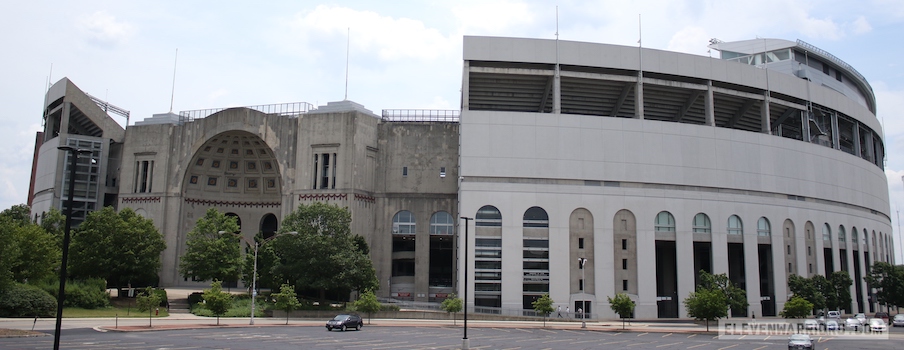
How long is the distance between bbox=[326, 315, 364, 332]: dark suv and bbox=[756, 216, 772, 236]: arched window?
46.8 metres

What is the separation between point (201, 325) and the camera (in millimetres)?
44594

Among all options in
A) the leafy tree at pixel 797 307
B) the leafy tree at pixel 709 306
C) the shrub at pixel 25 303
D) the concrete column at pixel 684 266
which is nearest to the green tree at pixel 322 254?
the shrub at pixel 25 303

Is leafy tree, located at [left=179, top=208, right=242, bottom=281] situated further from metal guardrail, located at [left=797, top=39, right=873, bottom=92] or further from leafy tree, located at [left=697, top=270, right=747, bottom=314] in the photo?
metal guardrail, located at [left=797, top=39, right=873, bottom=92]

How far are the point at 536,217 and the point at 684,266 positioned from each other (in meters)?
15.8

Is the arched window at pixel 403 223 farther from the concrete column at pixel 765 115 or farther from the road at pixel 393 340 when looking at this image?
the concrete column at pixel 765 115

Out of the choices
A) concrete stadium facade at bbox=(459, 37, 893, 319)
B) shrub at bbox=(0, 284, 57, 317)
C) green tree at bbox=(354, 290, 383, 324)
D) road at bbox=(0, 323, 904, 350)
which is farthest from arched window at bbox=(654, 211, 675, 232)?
shrub at bbox=(0, 284, 57, 317)

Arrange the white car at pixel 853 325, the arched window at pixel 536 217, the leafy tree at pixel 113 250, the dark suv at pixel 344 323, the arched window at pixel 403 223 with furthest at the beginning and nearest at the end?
1. the arched window at pixel 403 223
2. the arched window at pixel 536 217
3. the leafy tree at pixel 113 250
4. the white car at pixel 853 325
5. the dark suv at pixel 344 323

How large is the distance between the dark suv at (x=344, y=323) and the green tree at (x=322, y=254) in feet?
40.8

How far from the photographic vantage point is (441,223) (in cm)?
7512

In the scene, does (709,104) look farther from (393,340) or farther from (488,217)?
(393,340)

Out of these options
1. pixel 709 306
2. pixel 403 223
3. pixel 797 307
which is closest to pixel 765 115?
pixel 797 307

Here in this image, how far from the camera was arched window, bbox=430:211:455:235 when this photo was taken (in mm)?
75000

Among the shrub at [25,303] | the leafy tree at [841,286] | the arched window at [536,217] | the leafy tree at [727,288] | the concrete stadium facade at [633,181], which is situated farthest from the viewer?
the leafy tree at [841,286]

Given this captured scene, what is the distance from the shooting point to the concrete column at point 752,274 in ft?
224
